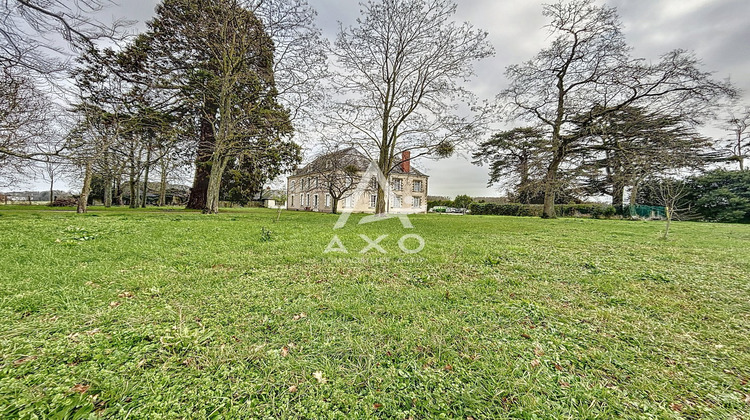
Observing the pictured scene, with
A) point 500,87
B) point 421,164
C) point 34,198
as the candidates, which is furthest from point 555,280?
point 34,198

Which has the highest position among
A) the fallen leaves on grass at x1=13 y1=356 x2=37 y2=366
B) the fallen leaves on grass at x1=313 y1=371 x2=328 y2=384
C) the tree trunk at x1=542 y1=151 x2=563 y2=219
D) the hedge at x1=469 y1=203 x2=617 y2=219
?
the tree trunk at x1=542 y1=151 x2=563 y2=219

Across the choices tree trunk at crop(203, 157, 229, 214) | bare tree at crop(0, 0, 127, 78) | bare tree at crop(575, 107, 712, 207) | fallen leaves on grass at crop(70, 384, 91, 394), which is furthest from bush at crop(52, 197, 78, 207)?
bare tree at crop(575, 107, 712, 207)

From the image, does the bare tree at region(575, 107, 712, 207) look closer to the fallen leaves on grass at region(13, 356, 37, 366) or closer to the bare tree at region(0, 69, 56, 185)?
the fallen leaves on grass at region(13, 356, 37, 366)

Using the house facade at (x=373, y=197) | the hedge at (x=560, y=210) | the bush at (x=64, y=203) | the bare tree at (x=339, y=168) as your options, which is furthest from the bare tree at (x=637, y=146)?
the bush at (x=64, y=203)

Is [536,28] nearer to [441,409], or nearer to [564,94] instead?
[564,94]

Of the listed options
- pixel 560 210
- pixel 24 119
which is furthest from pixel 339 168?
pixel 560 210

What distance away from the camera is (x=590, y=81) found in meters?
15.9

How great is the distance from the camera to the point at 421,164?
15.1 metres

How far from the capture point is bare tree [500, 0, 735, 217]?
43.8ft

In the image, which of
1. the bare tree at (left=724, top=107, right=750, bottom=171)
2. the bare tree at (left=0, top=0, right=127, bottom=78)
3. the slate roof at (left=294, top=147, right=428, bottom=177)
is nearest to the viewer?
the bare tree at (left=0, top=0, right=127, bottom=78)

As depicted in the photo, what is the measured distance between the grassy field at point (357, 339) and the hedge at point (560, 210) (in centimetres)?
2323

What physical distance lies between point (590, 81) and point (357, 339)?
20.9 m

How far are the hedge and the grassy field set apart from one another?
915 inches

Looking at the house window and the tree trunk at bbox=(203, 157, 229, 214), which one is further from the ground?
the house window
